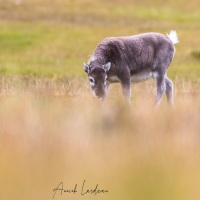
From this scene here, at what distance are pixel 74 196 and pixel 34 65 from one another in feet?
87.4

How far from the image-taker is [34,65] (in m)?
32.6

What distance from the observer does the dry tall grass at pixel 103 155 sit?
20.1 feet

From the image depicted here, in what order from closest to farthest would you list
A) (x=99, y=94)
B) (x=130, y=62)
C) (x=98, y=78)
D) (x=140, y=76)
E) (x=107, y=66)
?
(x=99, y=94)
(x=98, y=78)
(x=107, y=66)
(x=130, y=62)
(x=140, y=76)

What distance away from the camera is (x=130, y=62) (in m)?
14.6

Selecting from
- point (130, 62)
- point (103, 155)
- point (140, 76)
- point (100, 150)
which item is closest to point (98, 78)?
point (130, 62)

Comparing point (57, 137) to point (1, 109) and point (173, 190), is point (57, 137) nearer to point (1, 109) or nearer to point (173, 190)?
point (173, 190)

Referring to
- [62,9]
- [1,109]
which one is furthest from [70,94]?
[62,9]

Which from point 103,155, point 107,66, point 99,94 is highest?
point 107,66

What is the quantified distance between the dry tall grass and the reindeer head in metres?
5.01

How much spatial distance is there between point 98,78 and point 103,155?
6.85 m
